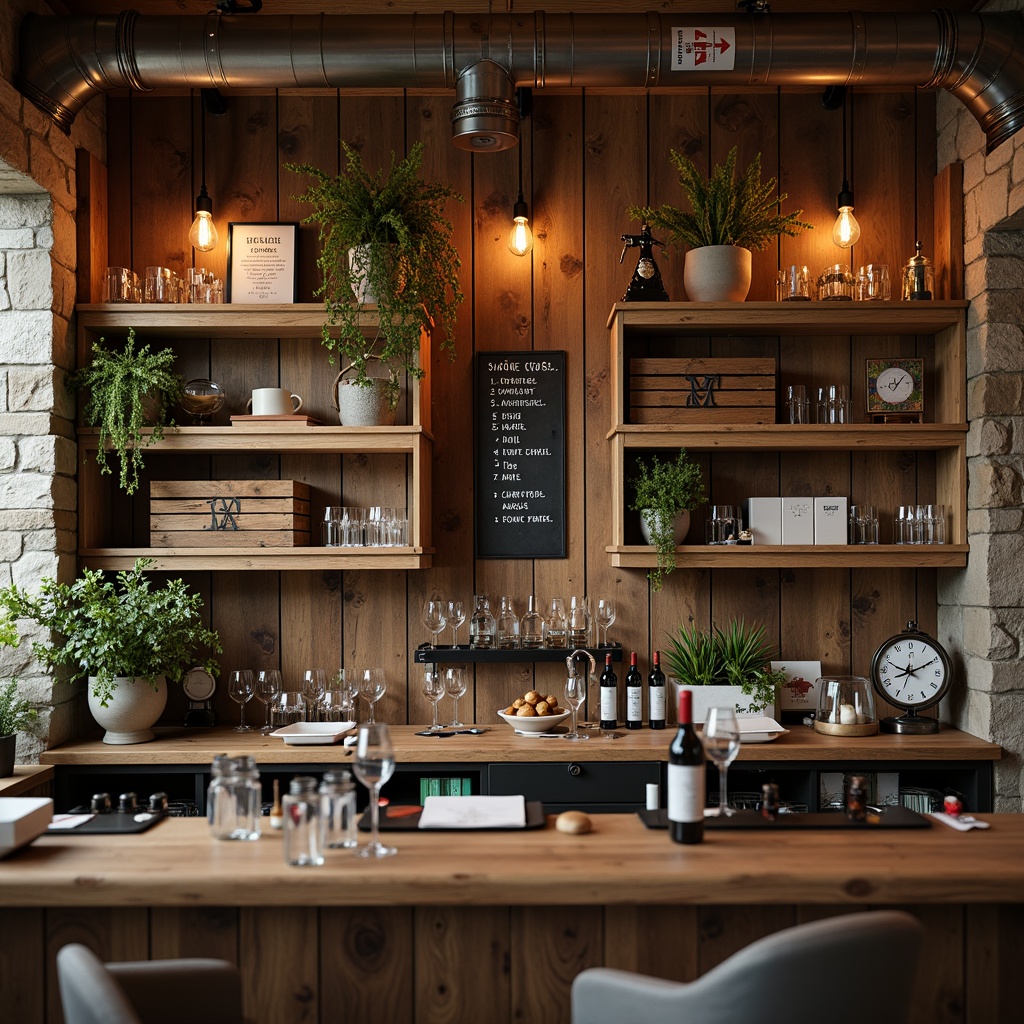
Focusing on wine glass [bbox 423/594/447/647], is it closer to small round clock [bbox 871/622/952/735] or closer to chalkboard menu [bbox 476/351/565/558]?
chalkboard menu [bbox 476/351/565/558]

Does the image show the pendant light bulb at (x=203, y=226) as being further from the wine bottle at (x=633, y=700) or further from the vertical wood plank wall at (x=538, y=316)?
the wine bottle at (x=633, y=700)

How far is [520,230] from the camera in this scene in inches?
148

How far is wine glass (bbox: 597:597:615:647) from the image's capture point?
373 centimetres

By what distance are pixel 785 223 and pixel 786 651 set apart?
5.15 ft

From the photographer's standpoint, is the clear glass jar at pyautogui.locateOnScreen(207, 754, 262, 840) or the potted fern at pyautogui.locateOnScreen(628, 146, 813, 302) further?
the potted fern at pyautogui.locateOnScreen(628, 146, 813, 302)

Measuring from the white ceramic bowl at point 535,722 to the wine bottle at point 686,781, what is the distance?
1.40 meters

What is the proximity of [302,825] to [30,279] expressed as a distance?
91.7 inches

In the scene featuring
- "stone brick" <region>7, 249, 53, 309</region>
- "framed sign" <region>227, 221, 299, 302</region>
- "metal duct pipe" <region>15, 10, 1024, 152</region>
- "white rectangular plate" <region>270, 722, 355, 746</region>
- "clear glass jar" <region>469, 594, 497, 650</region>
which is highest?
"metal duct pipe" <region>15, 10, 1024, 152</region>

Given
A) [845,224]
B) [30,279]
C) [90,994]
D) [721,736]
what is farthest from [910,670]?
[30,279]

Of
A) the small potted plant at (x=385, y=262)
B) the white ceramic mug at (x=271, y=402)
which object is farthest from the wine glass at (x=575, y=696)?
the white ceramic mug at (x=271, y=402)

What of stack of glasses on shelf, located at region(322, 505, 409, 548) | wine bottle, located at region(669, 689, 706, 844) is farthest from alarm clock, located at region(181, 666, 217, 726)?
wine bottle, located at region(669, 689, 706, 844)

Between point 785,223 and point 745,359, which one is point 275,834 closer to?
point 745,359

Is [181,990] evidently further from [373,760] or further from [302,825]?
[373,760]

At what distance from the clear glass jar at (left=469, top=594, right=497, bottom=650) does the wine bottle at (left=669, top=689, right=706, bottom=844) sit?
1679 millimetres
